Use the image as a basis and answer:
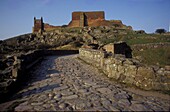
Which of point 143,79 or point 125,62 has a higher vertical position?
point 125,62

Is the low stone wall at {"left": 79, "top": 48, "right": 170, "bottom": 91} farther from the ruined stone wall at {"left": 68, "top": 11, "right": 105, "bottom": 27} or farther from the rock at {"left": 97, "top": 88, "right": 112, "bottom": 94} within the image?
the ruined stone wall at {"left": 68, "top": 11, "right": 105, "bottom": 27}

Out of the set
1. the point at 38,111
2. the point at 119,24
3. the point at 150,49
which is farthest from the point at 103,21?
the point at 38,111

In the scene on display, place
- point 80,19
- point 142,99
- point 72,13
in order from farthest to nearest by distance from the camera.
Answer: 1. point 72,13
2. point 80,19
3. point 142,99

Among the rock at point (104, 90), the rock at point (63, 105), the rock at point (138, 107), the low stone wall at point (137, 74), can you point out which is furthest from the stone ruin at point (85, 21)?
the rock at point (63, 105)

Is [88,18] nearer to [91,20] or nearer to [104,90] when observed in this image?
[91,20]

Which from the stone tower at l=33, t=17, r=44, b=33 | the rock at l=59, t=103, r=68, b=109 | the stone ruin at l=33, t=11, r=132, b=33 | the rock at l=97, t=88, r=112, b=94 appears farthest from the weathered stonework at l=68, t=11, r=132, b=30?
the rock at l=59, t=103, r=68, b=109

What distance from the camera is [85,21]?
63.6 meters

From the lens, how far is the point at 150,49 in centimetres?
1920

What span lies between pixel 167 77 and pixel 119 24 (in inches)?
2389

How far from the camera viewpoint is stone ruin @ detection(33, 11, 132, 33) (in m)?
60.5

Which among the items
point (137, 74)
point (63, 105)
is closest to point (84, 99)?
point (63, 105)

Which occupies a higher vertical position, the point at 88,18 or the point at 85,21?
the point at 88,18

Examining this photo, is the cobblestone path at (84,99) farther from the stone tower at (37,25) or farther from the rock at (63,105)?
the stone tower at (37,25)

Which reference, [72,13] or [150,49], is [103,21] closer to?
[72,13]
